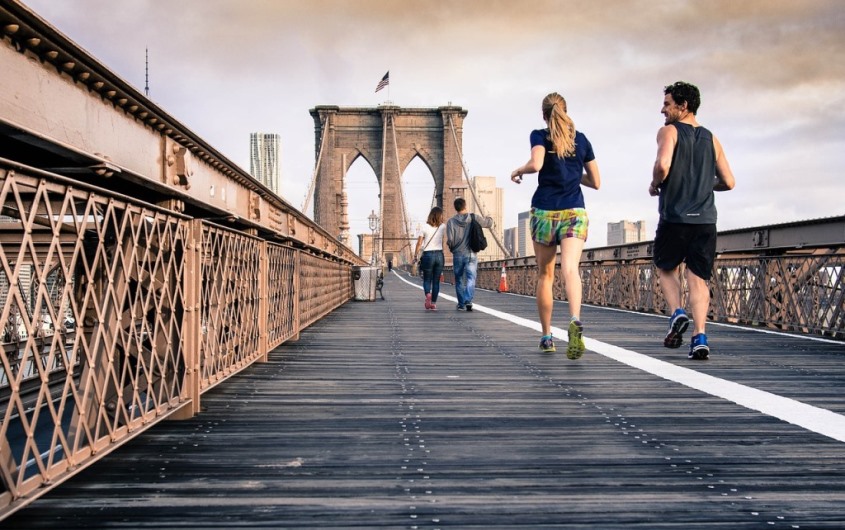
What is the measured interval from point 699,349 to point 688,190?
38.9 inches

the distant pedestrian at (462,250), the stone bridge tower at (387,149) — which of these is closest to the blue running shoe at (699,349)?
the distant pedestrian at (462,250)

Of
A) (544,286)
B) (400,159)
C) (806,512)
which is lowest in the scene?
(806,512)

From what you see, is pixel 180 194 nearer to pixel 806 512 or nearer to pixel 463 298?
pixel 806 512

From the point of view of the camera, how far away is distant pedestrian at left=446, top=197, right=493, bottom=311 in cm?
984

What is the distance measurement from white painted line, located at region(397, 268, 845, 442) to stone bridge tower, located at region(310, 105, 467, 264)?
61.9m

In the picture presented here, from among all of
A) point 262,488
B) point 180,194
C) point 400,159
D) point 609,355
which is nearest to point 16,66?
point 180,194

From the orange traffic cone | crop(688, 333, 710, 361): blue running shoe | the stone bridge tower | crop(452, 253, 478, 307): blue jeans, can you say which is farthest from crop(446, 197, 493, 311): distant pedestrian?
the stone bridge tower

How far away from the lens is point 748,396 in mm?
3264

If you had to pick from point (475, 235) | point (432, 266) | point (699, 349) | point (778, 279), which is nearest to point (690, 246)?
point (699, 349)

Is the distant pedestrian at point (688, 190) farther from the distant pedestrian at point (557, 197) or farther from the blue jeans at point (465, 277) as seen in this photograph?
the blue jeans at point (465, 277)

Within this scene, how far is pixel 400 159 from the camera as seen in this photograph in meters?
68.9

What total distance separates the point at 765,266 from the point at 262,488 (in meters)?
6.16

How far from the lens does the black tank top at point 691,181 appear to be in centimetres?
466

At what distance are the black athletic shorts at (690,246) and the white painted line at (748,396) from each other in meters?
0.63
